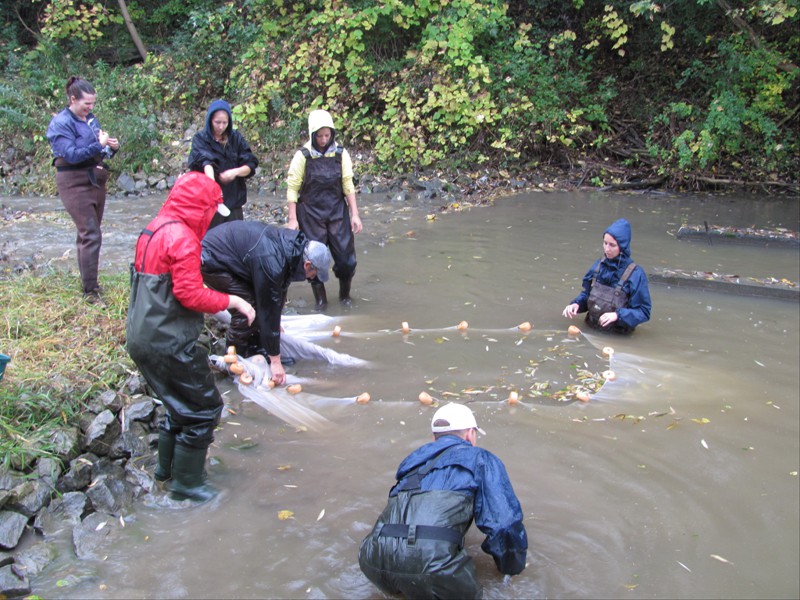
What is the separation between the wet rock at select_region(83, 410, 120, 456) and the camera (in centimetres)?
458

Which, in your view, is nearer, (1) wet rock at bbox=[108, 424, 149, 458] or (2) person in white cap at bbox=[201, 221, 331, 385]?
(1) wet rock at bbox=[108, 424, 149, 458]

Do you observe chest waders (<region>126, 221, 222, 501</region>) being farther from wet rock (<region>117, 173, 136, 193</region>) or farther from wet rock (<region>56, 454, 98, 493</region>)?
wet rock (<region>117, 173, 136, 193</region>)

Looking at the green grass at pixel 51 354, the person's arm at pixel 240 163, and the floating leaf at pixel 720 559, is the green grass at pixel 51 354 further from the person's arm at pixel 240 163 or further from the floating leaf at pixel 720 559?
the floating leaf at pixel 720 559

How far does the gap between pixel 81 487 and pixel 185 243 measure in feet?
5.67

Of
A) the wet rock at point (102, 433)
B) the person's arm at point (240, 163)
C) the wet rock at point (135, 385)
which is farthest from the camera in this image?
the person's arm at point (240, 163)

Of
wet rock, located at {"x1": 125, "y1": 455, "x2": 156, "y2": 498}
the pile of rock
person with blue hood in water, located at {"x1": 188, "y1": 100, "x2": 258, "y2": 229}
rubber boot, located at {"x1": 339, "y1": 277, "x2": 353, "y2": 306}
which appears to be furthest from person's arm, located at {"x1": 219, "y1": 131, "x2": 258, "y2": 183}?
wet rock, located at {"x1": 125, "y1": 455, "x2": 156, "y2": 498}

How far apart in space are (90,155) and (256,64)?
932 centimetres

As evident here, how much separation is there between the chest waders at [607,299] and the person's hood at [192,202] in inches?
153

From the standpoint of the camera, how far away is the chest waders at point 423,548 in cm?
308

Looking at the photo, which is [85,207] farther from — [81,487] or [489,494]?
[489,494]

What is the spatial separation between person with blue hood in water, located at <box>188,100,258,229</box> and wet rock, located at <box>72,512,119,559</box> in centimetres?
332

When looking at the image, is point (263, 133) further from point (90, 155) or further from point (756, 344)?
point (756, 344)

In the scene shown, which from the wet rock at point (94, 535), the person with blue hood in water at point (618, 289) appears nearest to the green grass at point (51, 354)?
the wet rock at point (94, 535)

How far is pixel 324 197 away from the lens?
698cm
